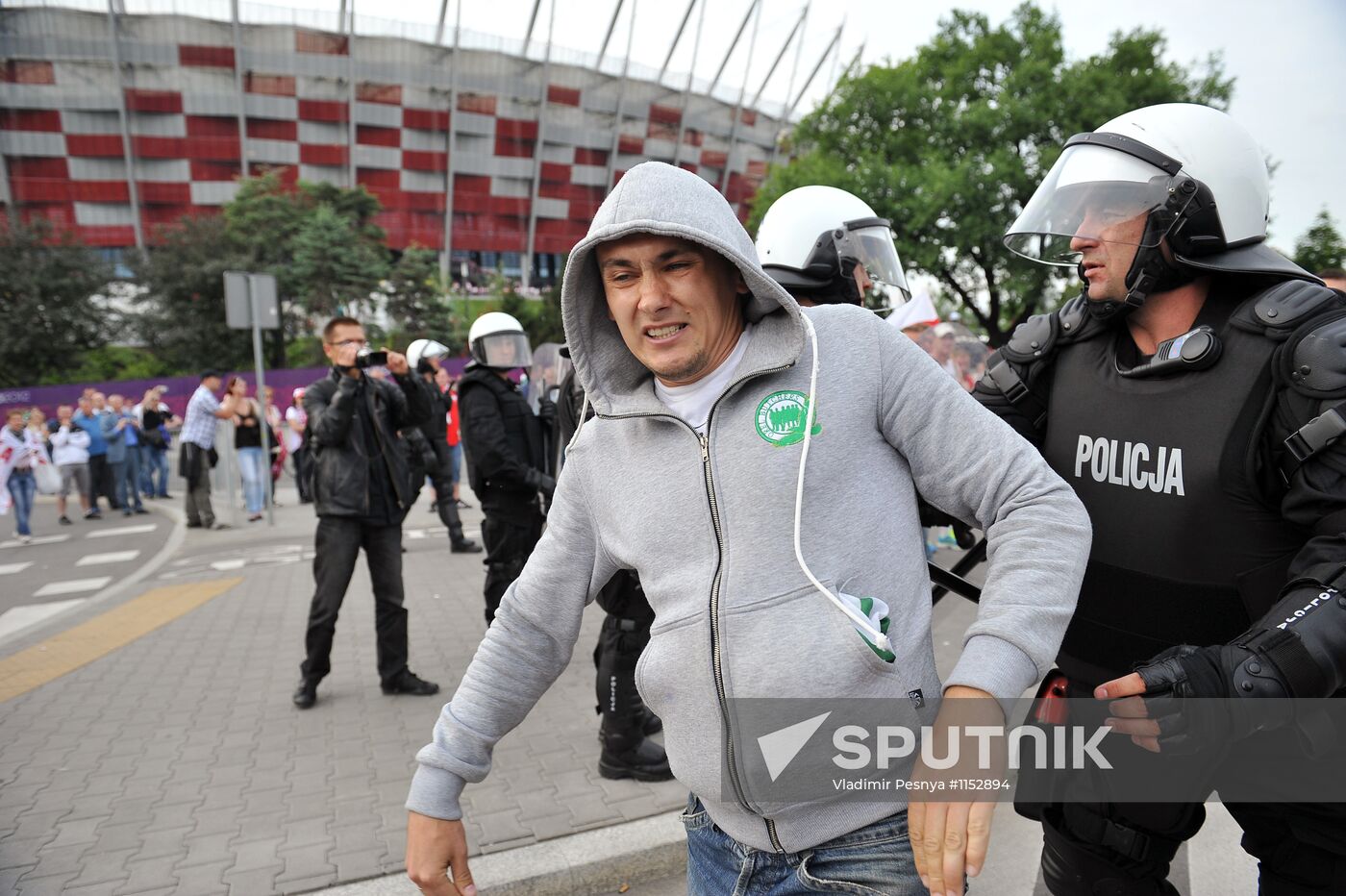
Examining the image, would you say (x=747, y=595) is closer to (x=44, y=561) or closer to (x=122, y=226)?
(x=44, y=561)

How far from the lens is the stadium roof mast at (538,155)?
50.0 metres

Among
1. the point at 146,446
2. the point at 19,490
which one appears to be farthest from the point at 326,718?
the point at 146,446

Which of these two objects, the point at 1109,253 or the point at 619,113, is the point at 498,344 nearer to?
the point at 1109,253

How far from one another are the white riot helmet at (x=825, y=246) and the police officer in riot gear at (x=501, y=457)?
266 centimetres

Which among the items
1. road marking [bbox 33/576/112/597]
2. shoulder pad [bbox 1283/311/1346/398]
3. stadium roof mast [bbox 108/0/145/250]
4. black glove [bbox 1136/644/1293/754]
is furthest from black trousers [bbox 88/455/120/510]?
stadium roof mast [bbox 108/0/145/250]

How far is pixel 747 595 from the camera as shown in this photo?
1319 millimetres

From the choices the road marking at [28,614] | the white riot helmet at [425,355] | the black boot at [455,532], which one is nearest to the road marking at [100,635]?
the road marking at [28,614]

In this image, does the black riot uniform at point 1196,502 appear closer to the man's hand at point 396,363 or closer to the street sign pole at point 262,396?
the man's hand at point 396,363

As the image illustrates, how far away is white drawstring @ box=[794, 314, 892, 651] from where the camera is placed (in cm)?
125

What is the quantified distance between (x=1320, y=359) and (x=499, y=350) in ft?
15.6

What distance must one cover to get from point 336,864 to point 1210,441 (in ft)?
10.2

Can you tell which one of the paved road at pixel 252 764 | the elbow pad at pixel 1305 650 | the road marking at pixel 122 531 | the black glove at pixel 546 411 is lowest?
the road marking at pixel 122 531

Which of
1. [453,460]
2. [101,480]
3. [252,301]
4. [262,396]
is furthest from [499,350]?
[101,480]

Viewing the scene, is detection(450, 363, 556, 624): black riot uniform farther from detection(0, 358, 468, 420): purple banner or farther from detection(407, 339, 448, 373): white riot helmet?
detection(0, 358, 468, 420): purple banner
